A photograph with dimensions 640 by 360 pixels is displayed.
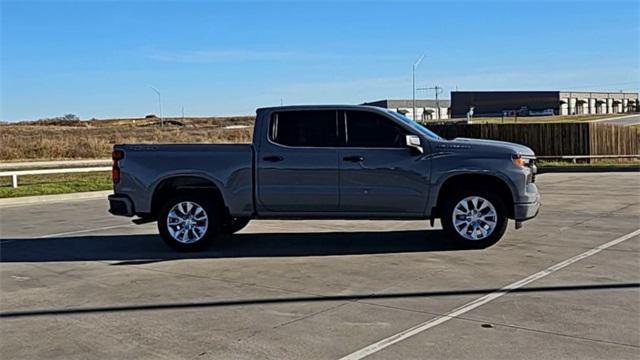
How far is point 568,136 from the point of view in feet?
117

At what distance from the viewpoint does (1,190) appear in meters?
20.2

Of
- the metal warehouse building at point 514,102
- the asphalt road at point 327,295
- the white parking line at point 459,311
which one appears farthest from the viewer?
the metal warehouse building at point 514,102

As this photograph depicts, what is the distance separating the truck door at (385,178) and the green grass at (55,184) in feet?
42.5

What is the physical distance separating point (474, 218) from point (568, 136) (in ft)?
91.6

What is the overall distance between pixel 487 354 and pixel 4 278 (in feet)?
19.6

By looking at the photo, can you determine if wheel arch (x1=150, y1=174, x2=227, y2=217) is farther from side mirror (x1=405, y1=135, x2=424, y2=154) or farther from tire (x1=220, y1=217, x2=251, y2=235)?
side mirror (x1=405, y1=135, x2=424, y2=154)

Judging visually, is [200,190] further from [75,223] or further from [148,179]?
[75,223]

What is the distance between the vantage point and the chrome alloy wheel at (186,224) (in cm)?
1003

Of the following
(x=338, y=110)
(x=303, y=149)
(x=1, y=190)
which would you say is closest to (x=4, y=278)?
(x=303, y=149)

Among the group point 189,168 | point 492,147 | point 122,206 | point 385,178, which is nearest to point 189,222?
point 189,168

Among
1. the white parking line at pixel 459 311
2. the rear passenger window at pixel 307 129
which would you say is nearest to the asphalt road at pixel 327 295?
the white parking line at pixel 459 311

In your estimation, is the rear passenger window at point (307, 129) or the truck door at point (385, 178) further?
the rear passenger window at point (307, 129)

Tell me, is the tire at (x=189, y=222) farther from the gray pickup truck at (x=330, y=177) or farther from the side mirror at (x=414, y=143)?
the side mirror at (x=414, y=143)

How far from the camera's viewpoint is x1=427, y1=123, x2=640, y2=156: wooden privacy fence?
35375 millimetres
